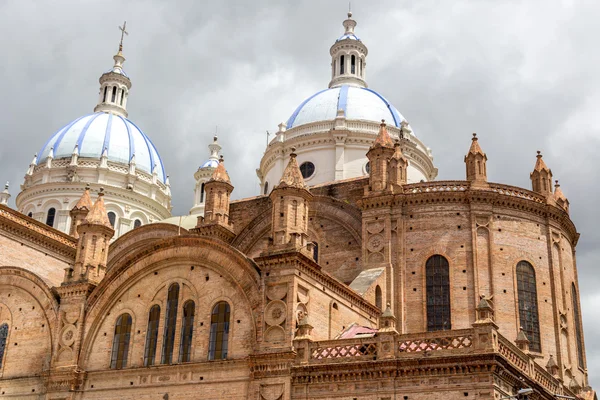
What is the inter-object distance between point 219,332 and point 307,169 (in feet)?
72.6

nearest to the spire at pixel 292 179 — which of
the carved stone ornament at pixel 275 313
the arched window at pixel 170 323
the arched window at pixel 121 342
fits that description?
the carved stone ornament at pixel 275 313

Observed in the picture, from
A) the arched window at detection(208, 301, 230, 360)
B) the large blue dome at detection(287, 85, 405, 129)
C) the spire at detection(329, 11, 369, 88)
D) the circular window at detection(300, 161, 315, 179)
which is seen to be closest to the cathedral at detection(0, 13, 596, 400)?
the arched window at detection(208, 301, 230, 360)

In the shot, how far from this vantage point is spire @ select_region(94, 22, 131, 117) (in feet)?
233

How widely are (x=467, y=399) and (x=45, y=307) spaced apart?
20296mm

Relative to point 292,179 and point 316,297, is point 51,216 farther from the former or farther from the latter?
point 316,297

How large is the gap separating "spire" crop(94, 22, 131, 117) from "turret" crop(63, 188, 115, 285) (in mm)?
35257

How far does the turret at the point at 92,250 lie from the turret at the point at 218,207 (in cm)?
549

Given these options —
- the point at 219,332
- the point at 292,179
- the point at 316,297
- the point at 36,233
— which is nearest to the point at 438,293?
the point at 316,297

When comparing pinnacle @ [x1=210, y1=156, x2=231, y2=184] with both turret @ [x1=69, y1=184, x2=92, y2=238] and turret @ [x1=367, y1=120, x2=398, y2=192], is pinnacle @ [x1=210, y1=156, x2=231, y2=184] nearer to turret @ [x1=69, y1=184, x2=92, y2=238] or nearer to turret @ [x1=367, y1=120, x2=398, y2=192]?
turret @ [x1=367, y1=120, x2=398, y2=192]

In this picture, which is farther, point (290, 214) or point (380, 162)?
point (380, 162)

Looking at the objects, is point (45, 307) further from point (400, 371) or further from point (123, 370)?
point (400, 371)

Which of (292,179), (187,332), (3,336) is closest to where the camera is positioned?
(292,179)

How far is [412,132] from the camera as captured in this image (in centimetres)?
5559

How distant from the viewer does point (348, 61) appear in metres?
61.3
